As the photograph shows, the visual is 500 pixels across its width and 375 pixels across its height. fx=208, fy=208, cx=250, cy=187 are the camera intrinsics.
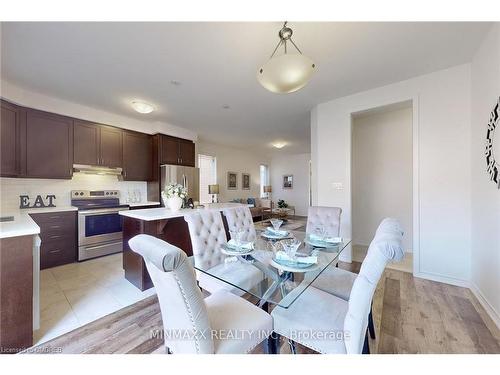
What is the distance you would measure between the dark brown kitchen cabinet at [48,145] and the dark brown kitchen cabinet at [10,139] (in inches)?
3.2

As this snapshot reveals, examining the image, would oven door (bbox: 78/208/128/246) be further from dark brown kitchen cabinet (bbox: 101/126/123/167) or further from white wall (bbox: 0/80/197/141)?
white wall (bbox: 0/80/197/141)

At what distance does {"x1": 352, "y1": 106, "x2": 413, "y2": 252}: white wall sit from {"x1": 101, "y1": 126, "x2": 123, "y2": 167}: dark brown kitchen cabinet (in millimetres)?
4410

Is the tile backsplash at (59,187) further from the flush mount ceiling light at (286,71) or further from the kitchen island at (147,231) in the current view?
the flush mount ceiling light at (286,71)

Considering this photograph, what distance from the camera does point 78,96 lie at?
318 centimetres

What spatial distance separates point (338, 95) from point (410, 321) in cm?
291

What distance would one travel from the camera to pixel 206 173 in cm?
654

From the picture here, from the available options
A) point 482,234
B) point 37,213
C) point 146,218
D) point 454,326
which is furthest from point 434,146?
point 37,213

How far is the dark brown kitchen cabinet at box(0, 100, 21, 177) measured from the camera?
2.73 meters

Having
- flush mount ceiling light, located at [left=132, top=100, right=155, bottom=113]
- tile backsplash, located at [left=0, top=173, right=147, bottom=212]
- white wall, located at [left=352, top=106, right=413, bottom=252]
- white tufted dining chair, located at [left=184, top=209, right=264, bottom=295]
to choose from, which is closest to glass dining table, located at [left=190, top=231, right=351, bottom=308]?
white tufted dining chair, located at [left=184, top=209, right=264, bottom=295]

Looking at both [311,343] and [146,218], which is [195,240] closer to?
[146,218]

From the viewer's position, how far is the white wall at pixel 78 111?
9.42ft

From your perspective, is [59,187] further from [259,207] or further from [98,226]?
[259,207]

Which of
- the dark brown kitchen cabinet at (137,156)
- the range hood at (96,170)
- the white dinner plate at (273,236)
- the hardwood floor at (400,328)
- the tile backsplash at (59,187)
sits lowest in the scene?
the hardwood floor at (400,328)

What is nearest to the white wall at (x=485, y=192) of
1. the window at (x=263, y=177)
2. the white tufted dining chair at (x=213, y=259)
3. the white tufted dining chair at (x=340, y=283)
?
the white tufted dining chair at (x=340, y=283)
